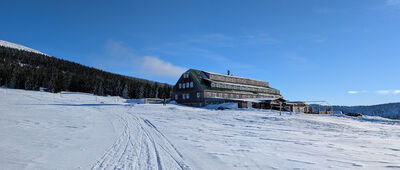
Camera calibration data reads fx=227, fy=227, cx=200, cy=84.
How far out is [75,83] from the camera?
9794 centimetres

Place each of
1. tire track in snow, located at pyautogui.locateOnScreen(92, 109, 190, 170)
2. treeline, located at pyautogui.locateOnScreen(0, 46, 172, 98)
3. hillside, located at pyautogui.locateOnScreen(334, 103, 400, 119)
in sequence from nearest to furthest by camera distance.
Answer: tire track in snow, located at pyautogui.locateOnScreen(92, 109, 190, 170), hillside, located at pyautogui.locateOnScreen(334, 103, 400, 119), treeline, located at pyautogui.locateOnScreen(0, 46, 172, 98)

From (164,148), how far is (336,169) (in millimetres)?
5284

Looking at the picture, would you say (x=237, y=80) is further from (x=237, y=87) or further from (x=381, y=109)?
(x=381, y=109)

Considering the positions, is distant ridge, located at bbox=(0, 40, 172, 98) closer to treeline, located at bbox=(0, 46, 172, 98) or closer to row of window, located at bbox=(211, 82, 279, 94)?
treeline, located at bbox=(0, 46, 172, 98)

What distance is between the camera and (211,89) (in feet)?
163

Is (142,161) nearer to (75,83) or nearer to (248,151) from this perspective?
(248,151)

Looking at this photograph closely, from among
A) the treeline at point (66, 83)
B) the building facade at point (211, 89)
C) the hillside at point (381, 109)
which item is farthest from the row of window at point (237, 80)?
the treeline at point (66, 83)

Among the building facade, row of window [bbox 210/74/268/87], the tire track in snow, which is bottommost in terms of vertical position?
the tire track in snow

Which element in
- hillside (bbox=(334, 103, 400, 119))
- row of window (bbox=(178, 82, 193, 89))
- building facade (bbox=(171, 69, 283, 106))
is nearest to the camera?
building facade (bbox=(171, 69, 283, 106))

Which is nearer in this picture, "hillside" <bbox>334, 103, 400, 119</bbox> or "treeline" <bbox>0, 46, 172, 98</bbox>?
"hillside" <bbox>334, 103, 400, 119</bbox>

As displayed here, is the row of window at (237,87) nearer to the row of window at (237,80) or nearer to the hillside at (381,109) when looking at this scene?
the row of window at (237,80)

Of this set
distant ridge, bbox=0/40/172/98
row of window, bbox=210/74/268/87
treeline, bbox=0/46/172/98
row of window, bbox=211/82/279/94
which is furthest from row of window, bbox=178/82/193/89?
treeline, bbox=0/46/172/98

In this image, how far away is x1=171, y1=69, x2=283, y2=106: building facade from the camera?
48.7m

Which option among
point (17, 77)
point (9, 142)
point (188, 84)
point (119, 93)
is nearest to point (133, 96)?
point (119, 93)
